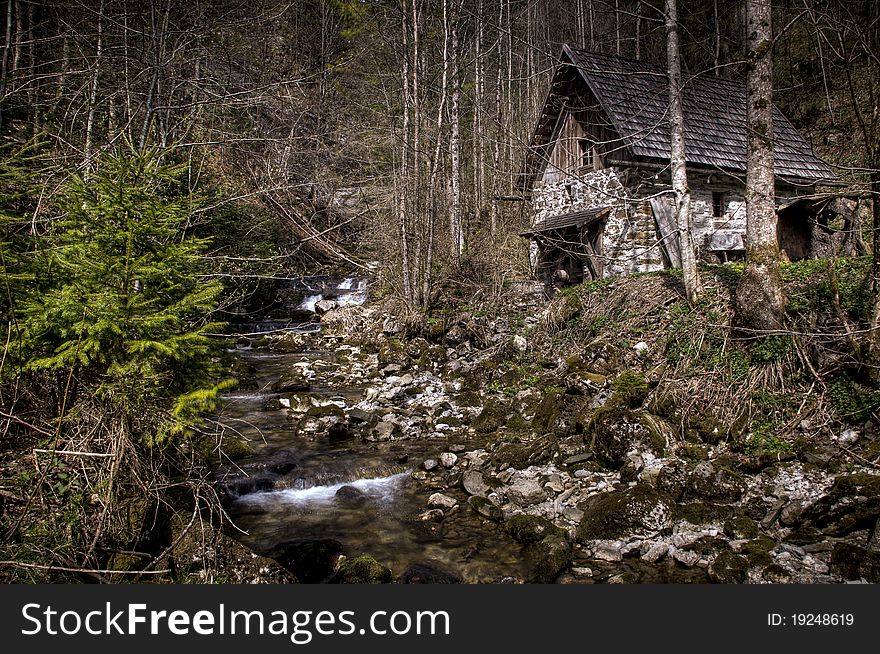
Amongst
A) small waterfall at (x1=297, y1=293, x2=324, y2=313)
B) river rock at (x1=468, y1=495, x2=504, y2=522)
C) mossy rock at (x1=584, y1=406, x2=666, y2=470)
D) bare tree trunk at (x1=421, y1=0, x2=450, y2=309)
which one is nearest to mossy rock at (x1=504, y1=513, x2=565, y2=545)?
river rock at (x1=468, y1=495, x2=504, y2=522)

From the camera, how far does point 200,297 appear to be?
13.3ft

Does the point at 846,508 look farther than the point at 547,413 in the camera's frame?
No

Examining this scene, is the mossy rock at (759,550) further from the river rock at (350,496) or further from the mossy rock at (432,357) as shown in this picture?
the mossy rock at (432,357)

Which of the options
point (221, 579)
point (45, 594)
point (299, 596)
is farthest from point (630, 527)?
point (45, 594)

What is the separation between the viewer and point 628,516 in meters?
5.21

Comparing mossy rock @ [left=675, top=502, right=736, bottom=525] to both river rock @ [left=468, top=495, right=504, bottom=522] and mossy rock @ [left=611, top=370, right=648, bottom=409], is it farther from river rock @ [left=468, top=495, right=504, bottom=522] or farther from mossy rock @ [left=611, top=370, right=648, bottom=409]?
mossy rock @ [left=611, top=370, right=648, bottom=409]

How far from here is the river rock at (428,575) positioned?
15.8ft

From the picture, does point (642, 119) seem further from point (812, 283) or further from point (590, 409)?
point (590, 409)

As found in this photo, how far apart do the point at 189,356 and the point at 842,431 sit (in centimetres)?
731

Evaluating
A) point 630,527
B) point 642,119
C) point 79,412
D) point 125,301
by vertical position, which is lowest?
point 630,527

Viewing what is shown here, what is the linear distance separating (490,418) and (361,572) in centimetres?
447

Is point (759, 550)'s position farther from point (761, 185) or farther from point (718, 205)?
point (718, 205)

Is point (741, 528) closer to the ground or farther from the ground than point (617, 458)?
closer to the ground

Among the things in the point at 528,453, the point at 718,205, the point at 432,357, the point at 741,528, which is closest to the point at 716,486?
the point at 741,528
